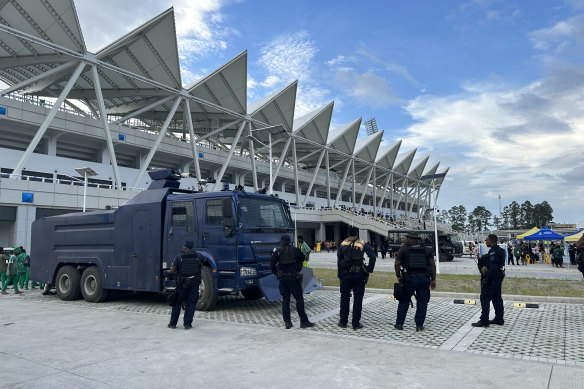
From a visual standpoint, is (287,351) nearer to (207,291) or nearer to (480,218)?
(207,291)

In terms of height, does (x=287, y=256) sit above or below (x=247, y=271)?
above

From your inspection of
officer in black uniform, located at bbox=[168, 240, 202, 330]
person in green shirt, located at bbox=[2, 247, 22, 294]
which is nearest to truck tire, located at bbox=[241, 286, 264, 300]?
officer in black uniform, located at bbox=[168, 240, 202, 330]

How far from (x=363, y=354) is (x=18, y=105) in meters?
33.5

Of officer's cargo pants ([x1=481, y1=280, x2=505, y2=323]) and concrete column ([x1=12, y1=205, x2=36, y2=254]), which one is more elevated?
concrete column ([x1=12, y1=205, x2=36, y2=254])

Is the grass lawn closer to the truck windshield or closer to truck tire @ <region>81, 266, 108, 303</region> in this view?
the truck windshield

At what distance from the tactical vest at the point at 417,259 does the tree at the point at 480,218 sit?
472 feet

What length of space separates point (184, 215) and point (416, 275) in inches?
204

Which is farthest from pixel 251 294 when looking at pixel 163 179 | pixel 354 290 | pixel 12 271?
pixel 12 271

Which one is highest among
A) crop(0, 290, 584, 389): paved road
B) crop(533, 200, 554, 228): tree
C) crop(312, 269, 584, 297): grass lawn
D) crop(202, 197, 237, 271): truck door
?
crop(533, 200, 554, 228): tree

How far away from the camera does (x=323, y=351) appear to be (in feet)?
18.3

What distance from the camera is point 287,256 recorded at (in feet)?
23.8

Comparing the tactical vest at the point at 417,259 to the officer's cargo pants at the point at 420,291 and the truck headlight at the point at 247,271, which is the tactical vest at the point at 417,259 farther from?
the truck headlight at the point at 247,271

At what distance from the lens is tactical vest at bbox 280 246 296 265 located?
722 cm

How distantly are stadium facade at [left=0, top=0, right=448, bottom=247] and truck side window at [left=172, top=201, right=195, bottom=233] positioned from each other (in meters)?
4.85
